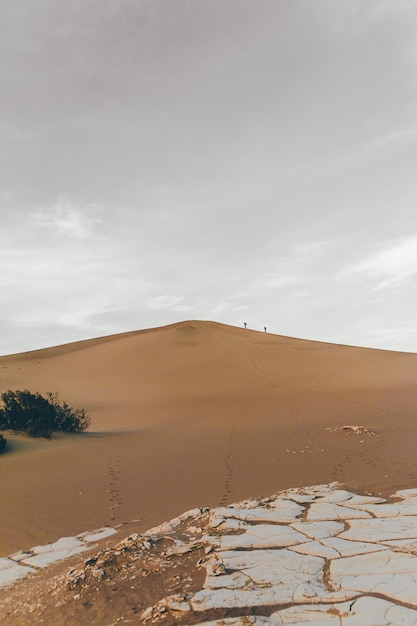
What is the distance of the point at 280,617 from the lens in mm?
3537

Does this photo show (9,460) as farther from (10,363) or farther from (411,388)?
(10,363)

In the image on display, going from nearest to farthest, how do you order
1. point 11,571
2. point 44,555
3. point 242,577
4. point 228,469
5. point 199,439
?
point 242,577, point 11,571, point 44,555, point 228,469, point 199,439

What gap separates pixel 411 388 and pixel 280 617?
22.7m

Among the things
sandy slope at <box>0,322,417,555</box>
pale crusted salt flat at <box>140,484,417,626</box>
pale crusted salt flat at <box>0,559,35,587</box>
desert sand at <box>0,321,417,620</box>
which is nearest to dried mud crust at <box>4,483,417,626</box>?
pale crusted salt flat at <box>140,484,417,626</box>

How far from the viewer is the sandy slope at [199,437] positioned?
309 inches

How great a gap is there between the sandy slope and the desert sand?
4 centimetres

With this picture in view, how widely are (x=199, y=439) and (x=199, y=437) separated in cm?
38

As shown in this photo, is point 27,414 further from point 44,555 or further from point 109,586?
point 109,586

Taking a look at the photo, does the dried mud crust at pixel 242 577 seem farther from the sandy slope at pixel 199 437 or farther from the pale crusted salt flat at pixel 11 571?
the sandy slope at pixel 199 437

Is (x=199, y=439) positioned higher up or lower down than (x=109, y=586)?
higher up

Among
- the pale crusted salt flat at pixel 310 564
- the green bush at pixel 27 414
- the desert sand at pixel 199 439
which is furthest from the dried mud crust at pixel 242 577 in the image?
the green bush at pixel 27 414

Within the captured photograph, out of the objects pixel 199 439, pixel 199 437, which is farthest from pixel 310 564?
pixel 199 437

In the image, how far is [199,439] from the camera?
13.9 metres

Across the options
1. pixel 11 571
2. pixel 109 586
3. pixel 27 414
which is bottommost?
pixel 11 571
